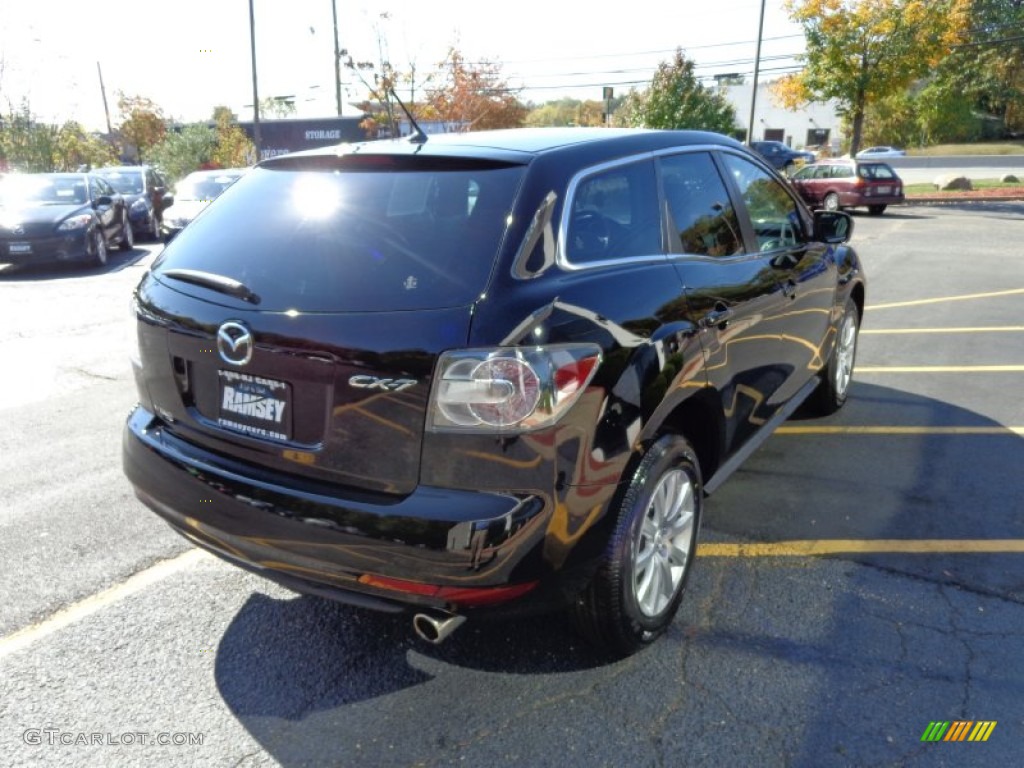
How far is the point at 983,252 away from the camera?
557 inches

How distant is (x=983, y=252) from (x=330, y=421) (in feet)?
47.9

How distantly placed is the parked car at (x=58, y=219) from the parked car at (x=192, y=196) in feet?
3.09

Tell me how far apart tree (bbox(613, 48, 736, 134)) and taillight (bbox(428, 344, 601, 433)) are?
33605 millimetres

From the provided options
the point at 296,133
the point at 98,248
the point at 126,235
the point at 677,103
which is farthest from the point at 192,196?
the point at 296,133

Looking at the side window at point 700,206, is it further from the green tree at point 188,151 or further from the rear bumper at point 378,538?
the green tree at point 188,151

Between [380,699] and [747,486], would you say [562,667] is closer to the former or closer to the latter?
[380,699]

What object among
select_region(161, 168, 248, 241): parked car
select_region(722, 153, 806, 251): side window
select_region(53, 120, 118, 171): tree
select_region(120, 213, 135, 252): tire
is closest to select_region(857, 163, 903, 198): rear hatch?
select_region(161, 168, 248, 241): parked car

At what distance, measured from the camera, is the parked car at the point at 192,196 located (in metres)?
14.1

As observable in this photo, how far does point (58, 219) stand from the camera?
12.6 meters

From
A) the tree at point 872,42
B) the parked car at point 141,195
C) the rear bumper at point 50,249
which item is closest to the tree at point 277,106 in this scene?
the tree at point 872,42

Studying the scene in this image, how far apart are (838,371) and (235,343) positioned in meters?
4.14

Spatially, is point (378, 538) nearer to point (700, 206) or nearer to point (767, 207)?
point (700, 206)

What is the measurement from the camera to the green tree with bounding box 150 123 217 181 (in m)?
43.3

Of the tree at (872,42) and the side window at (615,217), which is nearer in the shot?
the side window at (615,217)
